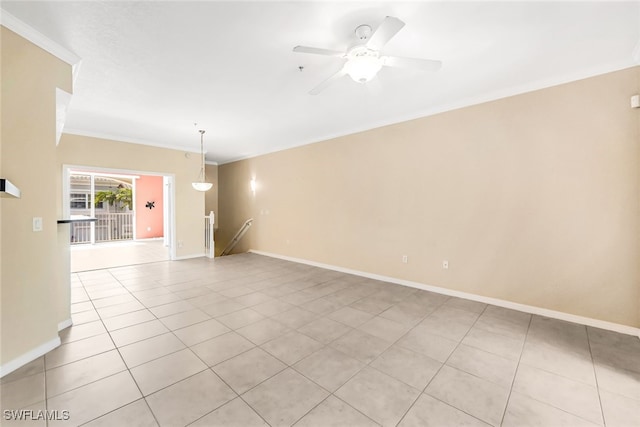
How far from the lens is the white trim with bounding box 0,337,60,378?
1.92 meters

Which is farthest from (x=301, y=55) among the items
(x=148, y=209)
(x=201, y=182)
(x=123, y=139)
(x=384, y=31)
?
(x=148, y=209)

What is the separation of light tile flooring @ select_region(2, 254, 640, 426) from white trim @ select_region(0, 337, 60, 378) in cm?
5

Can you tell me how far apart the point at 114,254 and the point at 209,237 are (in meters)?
2.49

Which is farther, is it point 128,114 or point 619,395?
point 128,114

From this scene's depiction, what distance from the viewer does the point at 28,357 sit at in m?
2.07

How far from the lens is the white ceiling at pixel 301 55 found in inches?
75.5

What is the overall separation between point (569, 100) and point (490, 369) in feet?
9.86

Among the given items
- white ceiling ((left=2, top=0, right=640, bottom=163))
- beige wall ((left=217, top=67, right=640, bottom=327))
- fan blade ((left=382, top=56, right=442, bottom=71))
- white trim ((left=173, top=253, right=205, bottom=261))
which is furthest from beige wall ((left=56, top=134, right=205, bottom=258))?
fan blade ((left=382, top=56, right=442, bottom=71))

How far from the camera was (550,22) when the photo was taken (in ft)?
6.72

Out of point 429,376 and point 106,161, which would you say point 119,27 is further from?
point 106,161

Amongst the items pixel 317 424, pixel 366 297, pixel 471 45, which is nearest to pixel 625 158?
pixel 471 45

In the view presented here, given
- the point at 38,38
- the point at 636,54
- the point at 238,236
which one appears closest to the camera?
the point at 38,38

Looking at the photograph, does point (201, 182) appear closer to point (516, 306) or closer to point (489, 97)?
point (489, 97)

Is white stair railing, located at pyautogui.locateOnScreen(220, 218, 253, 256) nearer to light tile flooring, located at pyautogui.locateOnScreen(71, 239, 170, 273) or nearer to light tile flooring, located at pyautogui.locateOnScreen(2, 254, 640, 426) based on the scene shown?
light tile flooring, located at pyautogui.locateOnScreen(71, 239, 170, 273)
